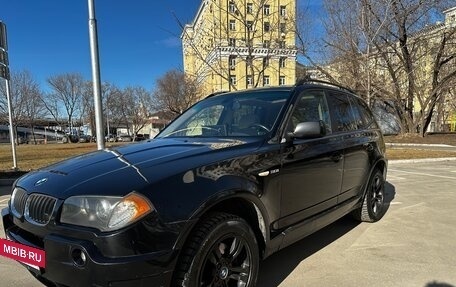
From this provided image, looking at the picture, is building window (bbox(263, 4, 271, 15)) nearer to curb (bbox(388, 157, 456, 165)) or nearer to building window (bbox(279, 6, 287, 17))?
building window (bbox(279, 6, 287, 17))

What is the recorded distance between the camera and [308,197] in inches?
148

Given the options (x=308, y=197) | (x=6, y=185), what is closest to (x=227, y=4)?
(x=6, y=185)

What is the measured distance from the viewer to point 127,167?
109 inches

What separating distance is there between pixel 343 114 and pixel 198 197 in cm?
286

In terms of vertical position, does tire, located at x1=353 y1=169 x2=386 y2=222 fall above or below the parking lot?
above

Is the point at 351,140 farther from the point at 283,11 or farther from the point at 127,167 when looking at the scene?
the point at 283,11

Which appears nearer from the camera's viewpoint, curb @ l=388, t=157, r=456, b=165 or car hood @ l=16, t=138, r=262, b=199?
car hood @ l=16, t=138, r=262, b=199

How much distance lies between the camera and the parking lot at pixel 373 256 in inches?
144

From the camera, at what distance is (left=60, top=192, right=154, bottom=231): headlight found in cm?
235

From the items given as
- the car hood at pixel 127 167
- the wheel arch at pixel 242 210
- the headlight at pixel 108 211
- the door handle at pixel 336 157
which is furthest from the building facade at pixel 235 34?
the headlight at pixel 108 211

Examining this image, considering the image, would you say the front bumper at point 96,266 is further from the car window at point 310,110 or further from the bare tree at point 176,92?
the bare tree at point 176,92

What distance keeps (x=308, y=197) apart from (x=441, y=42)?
28.7 meters

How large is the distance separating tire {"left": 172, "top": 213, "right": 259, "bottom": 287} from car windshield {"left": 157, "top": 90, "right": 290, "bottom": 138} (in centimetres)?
101

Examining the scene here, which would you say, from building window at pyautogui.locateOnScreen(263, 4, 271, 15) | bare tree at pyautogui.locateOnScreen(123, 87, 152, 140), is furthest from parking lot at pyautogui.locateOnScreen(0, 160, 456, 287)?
bare tree at pyautogui.locateOnScreen(123, 87, 152, 140)
